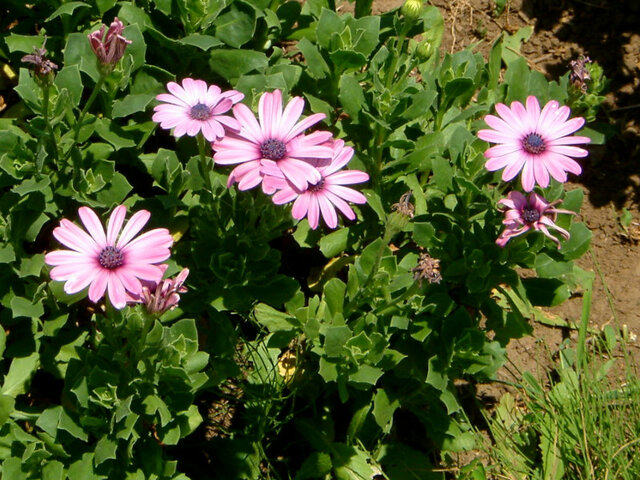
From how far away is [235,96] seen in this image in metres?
3.26

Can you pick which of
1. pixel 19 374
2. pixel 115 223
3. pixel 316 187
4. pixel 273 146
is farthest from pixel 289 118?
pixel 19 374

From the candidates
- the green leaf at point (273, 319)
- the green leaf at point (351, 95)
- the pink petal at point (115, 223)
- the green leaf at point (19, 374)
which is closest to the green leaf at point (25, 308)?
the green leaf at point (19, 374)

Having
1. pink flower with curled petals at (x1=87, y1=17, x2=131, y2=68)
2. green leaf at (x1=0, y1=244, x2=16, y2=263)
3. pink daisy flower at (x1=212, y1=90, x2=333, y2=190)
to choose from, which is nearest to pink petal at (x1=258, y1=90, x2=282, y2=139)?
pink daisy flower at (x1=212, y1=90, x2=333, y2=190)

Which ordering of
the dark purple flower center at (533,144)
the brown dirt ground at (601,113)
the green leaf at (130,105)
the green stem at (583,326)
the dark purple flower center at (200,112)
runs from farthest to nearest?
the brown dirt ground at (601,113) → the green stem at (583,326) → the green leaf at (130,105) → the dark purple flower center at (533,144) → the dark purple flower center at (200,112)

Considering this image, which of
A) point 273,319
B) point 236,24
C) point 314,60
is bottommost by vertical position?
point 273,319

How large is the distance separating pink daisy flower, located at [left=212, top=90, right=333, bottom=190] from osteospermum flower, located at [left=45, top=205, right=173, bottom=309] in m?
0.36

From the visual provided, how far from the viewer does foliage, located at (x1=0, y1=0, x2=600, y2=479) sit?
3.37 m

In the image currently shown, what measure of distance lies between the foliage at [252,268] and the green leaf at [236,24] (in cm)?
1

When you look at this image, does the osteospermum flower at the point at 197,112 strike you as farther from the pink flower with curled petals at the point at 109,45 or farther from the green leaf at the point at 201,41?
the green leaf at the point at 201,41

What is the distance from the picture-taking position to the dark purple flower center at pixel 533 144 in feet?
11.0

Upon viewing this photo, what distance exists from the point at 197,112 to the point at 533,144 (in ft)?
4.39

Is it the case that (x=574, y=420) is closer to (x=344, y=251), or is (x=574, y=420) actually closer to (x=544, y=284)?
(x=544, y=284)

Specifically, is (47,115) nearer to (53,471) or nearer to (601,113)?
(53,471)

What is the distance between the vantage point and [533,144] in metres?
3.37
